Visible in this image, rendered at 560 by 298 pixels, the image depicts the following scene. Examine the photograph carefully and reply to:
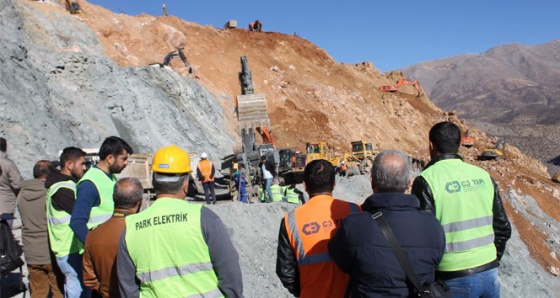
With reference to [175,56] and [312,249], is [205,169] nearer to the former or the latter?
[312,249]

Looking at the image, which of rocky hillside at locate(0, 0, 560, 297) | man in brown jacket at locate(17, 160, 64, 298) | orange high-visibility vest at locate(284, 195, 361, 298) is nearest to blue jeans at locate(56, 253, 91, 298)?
man in brown jacket at locate(17, 160, 64, 298)

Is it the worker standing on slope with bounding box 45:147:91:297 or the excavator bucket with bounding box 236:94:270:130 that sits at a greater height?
the excavator bucket with bounding box 236:94:270:130

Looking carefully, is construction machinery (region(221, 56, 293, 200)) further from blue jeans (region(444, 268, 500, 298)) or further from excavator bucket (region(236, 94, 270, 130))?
blue jeans (region(444, 268, 500, 298))

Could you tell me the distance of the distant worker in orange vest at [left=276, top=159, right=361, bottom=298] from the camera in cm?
278

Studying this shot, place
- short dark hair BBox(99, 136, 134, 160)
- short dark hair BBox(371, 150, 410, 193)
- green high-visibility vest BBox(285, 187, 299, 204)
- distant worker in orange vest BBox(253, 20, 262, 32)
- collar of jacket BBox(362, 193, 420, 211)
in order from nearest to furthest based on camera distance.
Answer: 1. collar of jacket BBox(362, 193, 420, 211)
2. short dark hair BBox(371, 150, 410, 193)
3. short dark hair BBox(99, 136, 134, 160)
4. green high-visibility vest BBox(285, 187, 299, 204)
5. distant worker in orange vest BBox(253, 20, 262, 32)

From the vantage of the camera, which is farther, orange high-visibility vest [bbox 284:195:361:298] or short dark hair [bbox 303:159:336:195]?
short dark hair [bbox 303:159:336:195]

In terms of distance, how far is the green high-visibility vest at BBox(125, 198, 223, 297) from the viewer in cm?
246

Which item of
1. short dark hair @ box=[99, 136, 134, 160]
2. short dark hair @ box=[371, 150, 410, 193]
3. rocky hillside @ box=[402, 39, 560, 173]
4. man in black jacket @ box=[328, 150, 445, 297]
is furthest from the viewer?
rocky hillside @ box=[402, 39, 560, 173]

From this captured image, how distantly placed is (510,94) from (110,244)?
A: 154m

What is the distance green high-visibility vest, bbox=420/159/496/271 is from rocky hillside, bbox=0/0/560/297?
14.3 feet

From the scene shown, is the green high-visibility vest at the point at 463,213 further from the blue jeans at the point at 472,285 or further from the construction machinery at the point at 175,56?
the construction machinery at the point at 175,56

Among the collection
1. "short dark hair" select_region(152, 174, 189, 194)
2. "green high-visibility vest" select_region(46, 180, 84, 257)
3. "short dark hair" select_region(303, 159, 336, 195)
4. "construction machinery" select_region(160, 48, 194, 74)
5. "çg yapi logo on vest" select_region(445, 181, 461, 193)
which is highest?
"construction machinery" select_region(160, 48, 194, 74)

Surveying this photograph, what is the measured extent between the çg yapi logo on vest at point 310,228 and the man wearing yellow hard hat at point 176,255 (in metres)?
0.48

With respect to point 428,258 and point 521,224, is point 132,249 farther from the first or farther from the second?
point 521,224
